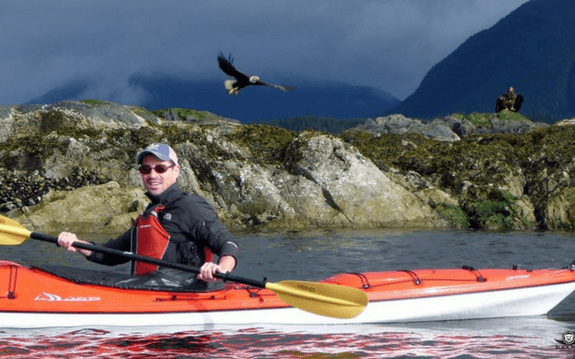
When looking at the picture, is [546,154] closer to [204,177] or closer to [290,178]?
[290,178]

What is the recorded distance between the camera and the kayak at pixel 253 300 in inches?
233

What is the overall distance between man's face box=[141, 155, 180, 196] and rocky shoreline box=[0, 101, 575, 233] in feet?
34.6

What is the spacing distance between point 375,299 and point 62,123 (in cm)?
2102

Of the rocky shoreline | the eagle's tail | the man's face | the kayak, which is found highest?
the eagle's tail

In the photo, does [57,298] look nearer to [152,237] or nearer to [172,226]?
[152,237]

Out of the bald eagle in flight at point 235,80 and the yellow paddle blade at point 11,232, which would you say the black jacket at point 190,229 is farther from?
the bald eagle in flight at point 235,80

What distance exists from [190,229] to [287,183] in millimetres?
13727

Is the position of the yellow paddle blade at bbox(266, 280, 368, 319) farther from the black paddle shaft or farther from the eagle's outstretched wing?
the eagle's outstretched wing

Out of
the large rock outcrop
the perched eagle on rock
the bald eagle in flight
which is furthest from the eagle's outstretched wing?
the perched eagle on rock

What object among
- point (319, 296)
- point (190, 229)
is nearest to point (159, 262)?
point (190, 229)

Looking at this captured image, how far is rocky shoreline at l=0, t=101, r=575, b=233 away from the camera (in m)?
17.5

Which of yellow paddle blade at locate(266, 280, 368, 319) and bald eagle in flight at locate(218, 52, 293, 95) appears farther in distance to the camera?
bald eagle in flight at locate(218, 52, 293, 95)

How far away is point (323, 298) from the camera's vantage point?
5.97 m

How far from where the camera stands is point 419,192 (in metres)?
20.5
